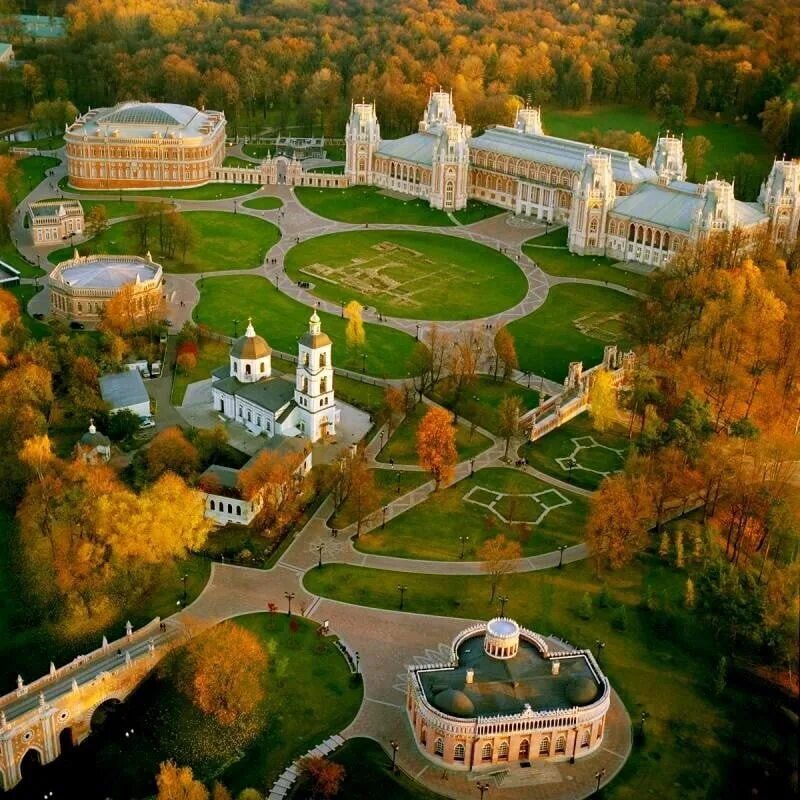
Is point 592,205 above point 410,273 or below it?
above

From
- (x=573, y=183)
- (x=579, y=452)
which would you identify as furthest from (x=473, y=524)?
(x=573, y=183)

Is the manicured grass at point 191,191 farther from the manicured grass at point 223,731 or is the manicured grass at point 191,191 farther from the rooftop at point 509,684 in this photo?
the rooftop at point 509,684

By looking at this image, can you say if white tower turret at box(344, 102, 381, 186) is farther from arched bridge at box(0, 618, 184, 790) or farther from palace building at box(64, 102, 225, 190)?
arched bridge at box(0, 618, 184, 790)

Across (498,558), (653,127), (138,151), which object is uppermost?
(653,127)

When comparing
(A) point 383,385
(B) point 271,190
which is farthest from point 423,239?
(A) point 383,385

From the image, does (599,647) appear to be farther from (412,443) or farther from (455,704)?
(412,443)
